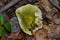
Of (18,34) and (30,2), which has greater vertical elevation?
(30,2)

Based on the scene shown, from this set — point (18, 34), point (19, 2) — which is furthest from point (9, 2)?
point (18, 34)

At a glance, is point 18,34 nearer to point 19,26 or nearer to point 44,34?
point 19,26

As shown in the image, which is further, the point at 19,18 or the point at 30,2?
the point at 30,2

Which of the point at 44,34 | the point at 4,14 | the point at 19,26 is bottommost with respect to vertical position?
the point at 44,34

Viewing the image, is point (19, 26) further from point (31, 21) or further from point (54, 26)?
point (54, 26)

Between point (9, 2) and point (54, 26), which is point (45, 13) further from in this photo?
point (9, 2)

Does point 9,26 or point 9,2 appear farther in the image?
point 9,2

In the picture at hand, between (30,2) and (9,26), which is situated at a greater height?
(30,2)

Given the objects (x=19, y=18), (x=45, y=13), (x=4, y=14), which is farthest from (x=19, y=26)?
(x=45, y=13)

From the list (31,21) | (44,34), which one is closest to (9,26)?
(31,21)
